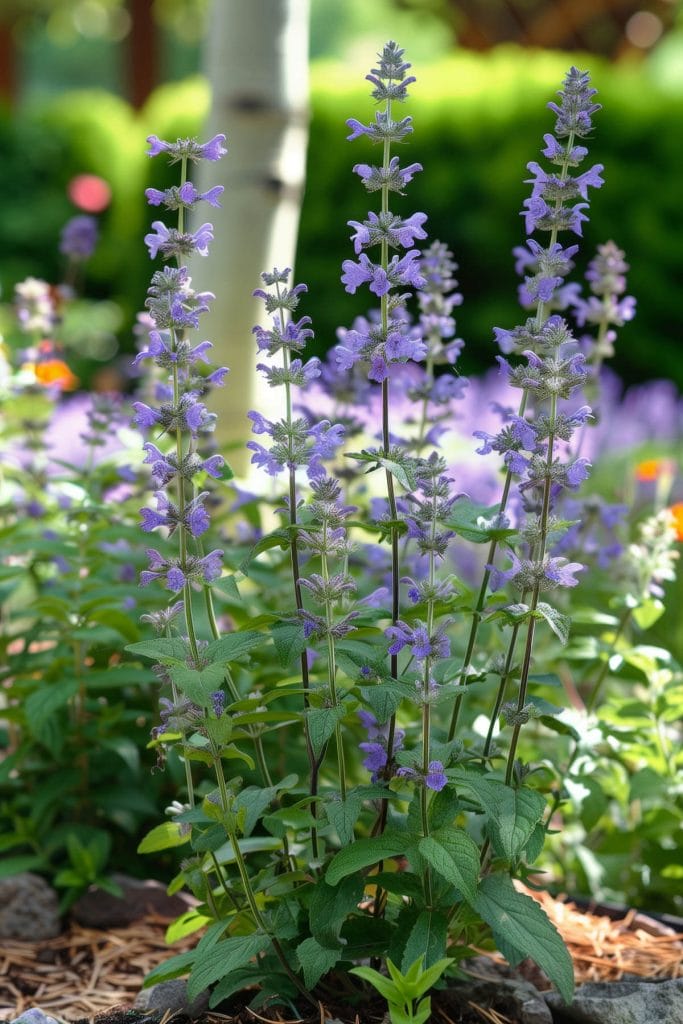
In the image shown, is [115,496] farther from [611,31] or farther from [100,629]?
[611,31]

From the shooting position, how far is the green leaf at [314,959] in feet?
5.79

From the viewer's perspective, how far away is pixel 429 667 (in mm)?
Answer: 1759

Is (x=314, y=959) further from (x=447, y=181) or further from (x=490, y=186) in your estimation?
(x=447, y=181)

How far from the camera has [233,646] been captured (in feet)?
5.95

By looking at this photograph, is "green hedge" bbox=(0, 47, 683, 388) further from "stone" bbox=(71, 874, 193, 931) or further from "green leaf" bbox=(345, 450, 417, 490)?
"green leaf" bbox=(345, 450, 417, 490)

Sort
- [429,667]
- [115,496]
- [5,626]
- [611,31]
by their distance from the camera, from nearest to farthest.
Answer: [429,667] → [5,626] → [115,496] → [611,31]

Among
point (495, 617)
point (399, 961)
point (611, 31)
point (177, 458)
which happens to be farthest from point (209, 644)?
point (611, 31)

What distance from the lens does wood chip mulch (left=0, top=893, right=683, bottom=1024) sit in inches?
92.0

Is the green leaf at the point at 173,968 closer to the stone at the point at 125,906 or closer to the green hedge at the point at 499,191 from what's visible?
the stone at the point at 125,906

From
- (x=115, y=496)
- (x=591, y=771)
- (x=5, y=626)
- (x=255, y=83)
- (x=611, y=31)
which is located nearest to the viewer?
(x=591, y=771)

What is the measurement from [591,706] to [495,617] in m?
0.82

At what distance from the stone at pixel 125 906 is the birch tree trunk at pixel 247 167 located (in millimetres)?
1424

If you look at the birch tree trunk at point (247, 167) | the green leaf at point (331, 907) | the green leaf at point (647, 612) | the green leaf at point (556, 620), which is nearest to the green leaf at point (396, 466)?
the green leaf at point (556, 620)

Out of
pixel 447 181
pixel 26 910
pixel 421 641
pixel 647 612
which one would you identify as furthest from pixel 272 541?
pixel 447 181
